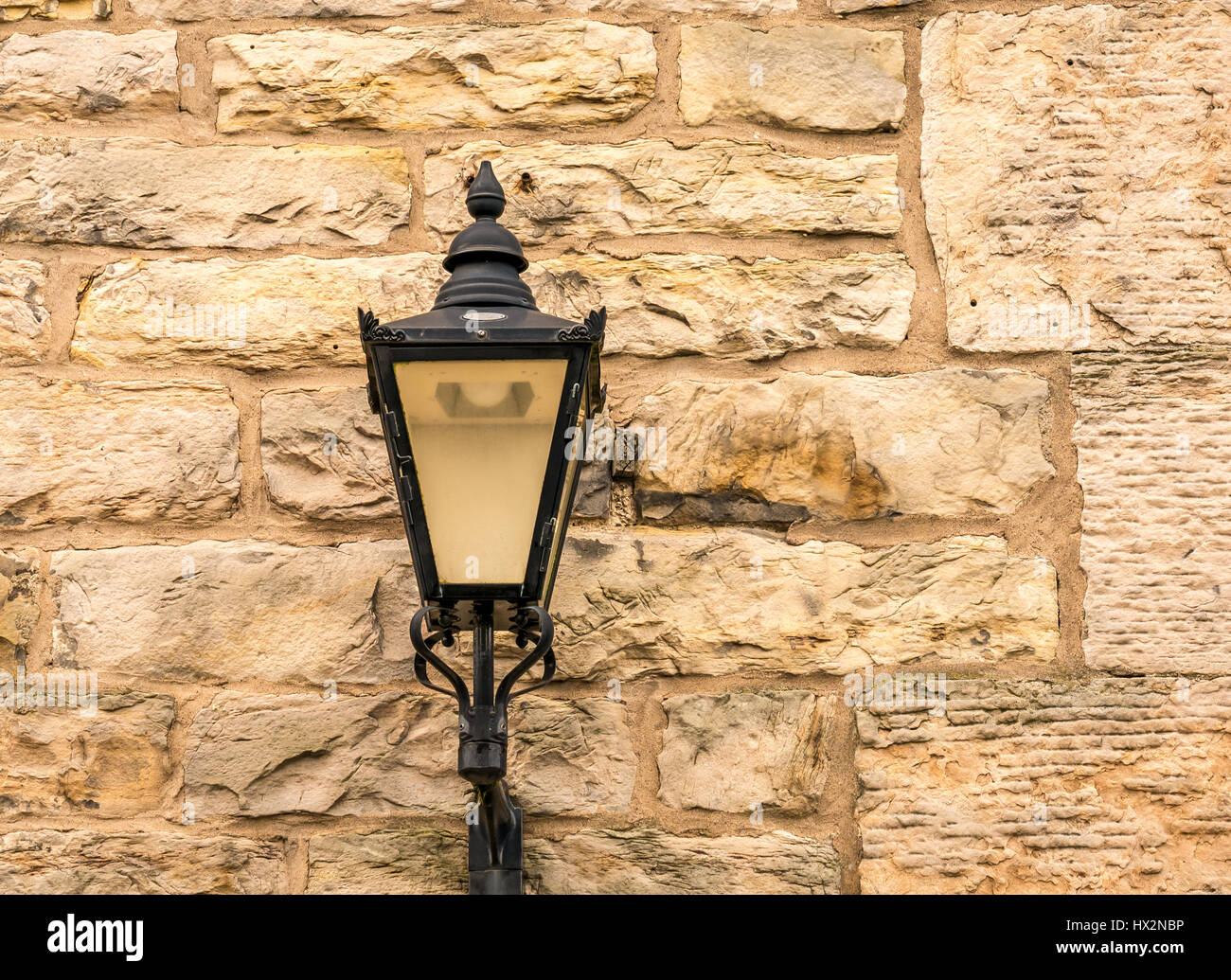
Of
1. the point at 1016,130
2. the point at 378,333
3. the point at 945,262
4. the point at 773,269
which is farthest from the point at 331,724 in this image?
the point at 1016,130

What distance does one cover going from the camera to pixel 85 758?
227 cm

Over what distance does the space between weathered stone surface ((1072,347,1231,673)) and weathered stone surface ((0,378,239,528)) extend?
1635mm

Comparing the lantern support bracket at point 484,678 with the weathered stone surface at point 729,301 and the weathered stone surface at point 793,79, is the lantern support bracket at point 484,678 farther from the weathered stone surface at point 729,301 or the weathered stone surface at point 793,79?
the weathered stone surface at point 793,79

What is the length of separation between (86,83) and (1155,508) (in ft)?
7.41

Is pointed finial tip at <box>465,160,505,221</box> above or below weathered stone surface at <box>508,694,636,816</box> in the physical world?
above

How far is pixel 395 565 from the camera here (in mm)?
2342

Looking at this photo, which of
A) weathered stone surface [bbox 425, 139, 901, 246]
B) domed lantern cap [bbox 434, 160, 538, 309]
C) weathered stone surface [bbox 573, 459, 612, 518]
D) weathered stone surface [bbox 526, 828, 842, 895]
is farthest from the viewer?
weathered stone surface [bbox 425, 139, 901, 246]

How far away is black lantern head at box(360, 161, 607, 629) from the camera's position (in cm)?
181

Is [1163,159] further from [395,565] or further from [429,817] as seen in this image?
[429,817]

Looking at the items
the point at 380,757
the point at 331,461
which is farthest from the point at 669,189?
the point at 380,757

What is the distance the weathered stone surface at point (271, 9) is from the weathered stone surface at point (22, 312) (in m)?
0.59

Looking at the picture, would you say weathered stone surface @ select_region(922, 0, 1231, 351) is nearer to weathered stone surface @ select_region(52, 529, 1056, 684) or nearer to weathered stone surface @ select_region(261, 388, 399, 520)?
weathered stone surface @ select_region(52, 529, 1056, 684)

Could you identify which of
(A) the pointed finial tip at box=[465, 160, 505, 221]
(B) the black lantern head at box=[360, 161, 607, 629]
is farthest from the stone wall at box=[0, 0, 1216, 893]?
(B) the black lantern head at box=[360, 161, 607, 629]

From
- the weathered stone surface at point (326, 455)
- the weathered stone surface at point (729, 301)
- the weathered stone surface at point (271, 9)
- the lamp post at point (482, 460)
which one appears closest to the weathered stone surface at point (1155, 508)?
the weathered stone surface at point (729, 301)
